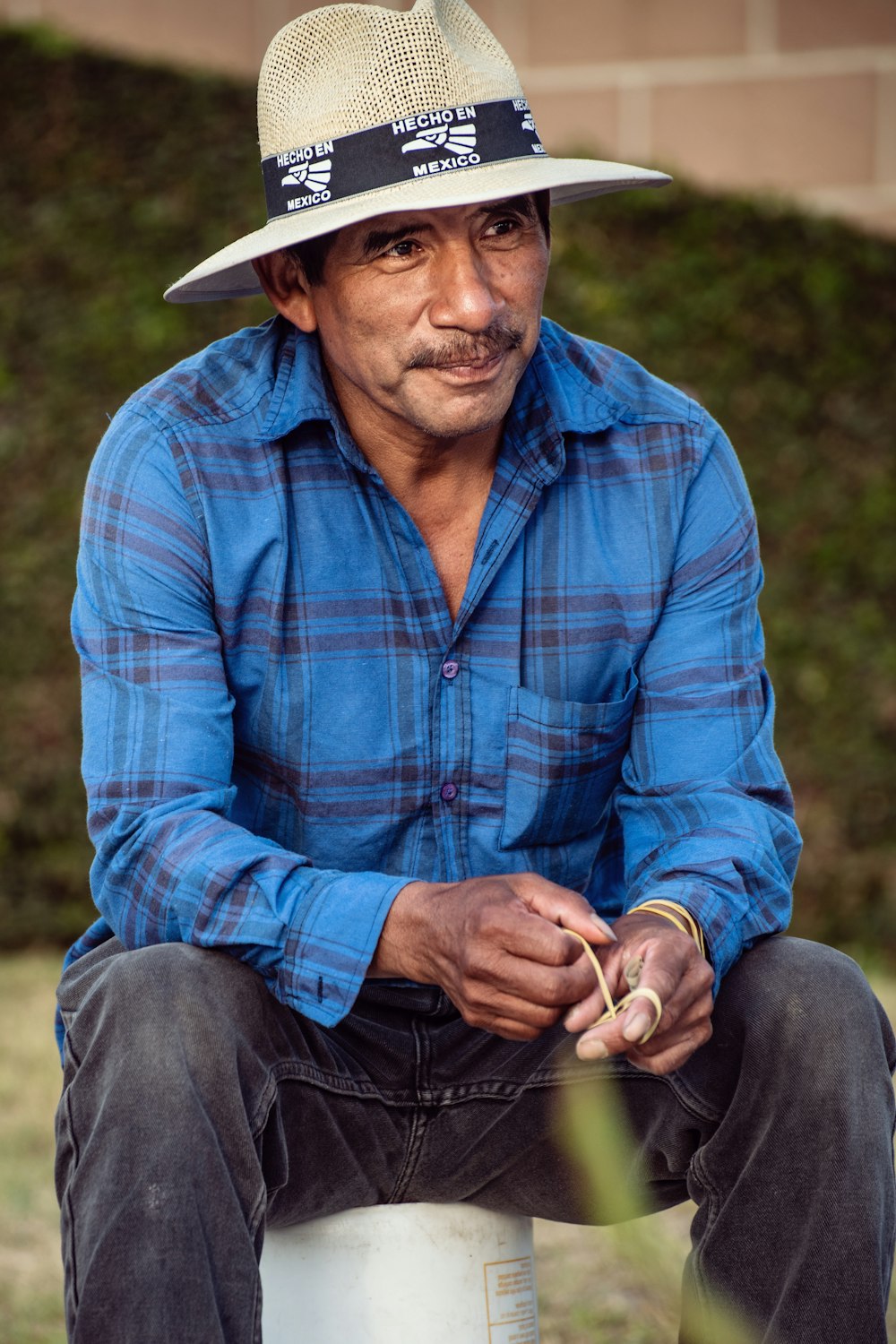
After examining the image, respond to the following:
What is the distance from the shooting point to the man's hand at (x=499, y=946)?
193 cm

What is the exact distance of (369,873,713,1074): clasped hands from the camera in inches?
75.9

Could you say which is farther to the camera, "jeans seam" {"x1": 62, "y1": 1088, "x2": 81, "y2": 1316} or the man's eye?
the man's eye

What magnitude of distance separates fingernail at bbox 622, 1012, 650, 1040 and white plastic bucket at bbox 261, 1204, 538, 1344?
516 mm

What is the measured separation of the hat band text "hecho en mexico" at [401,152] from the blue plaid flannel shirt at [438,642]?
10.6 inches

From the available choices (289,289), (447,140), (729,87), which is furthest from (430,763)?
(729,87)

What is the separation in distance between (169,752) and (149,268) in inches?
147

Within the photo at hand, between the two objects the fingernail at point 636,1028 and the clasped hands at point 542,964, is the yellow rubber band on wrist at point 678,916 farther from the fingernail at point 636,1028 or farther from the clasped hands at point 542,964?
the fingernail at point 636,1028

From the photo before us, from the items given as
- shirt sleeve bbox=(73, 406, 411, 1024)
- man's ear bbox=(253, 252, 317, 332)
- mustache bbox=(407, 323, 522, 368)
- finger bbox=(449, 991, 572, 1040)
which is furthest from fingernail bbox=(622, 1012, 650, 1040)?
man's ear bbox=(253, 252, 317, 332)

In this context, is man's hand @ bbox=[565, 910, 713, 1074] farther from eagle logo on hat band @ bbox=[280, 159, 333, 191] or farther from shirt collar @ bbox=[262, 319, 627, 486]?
eagle logo on hat band @ bbox=[280, 159, 333, 191]

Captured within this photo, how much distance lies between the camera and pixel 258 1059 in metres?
2.00

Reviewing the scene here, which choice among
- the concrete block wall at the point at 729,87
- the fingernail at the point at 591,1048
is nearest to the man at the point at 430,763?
the fingernail at the point at 591,1048

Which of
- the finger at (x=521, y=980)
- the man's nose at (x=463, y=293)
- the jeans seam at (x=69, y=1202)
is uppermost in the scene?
the man's nose at (x=463, y=293)

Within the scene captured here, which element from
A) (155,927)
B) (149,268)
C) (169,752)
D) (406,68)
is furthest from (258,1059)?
(149,268)

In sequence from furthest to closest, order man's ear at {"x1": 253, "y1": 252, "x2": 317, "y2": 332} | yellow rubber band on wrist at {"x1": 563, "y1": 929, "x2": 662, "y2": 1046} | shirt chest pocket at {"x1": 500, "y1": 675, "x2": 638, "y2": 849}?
man's ear at {"x1": 253, "y1": 252, "x2": 317, "y2": 332} → shirt chest pocket at {"x1": 500, "y1": 675, "x2": 638, "y2": 849} → yellow rubber band on wrist at {"x1": 563, "y1": 929, "x2": 662, "y2": 1046}
